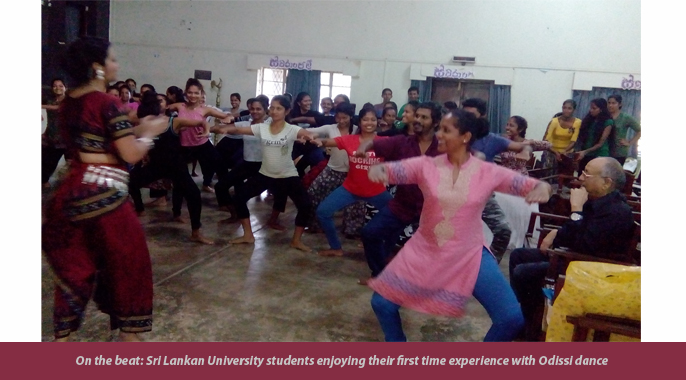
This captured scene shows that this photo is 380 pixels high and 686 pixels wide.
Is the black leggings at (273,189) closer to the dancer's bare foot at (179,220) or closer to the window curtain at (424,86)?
the dancer's bare foot at (179,220)

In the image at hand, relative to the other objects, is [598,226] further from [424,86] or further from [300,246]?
[424,86]

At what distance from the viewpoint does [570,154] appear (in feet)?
20.3

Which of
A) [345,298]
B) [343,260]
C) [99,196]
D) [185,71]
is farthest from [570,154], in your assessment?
[185,71]

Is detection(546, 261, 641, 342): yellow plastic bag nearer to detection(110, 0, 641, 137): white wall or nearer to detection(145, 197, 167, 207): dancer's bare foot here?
detection(145, 197, 167, 207): dancer's bare foot

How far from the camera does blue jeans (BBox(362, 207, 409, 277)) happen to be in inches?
128

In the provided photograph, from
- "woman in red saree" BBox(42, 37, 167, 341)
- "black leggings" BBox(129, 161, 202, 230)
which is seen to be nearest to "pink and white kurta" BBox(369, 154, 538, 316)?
"woman in red saree" BBox(42, 37, 167, 341)

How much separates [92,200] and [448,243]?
1.45 m

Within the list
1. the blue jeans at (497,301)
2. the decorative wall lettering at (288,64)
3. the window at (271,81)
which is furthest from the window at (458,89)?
the blue jeans at (497,301)

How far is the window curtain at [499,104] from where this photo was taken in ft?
33.2

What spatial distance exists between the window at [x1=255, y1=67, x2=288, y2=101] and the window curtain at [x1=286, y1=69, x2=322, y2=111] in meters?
0.28

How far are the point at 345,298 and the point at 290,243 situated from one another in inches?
50.4

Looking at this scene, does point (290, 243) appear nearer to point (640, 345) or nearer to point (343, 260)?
point (343, 260)

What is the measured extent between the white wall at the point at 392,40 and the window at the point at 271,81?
0.64 ft

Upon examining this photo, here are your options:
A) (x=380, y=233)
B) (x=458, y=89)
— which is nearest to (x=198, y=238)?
(x=380, y=233)
